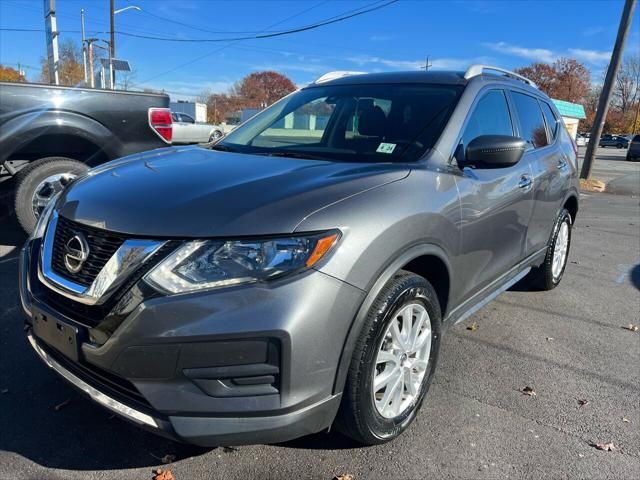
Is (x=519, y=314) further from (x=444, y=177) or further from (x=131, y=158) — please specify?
(x=131, y=158)

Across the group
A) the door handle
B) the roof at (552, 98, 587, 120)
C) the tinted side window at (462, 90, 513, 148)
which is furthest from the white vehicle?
the door handle

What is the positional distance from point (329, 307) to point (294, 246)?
261mm

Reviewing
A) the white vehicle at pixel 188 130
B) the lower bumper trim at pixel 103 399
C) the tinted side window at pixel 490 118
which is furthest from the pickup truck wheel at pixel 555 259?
the white vehicle at pixel 188 130

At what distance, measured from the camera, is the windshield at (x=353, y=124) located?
2.90m

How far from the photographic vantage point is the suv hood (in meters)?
1.92

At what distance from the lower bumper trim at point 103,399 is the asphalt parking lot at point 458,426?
440 mm

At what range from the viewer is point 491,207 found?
3025mm

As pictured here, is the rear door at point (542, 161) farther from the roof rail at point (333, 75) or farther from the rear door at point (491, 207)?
the roof rail at point (333, 75)

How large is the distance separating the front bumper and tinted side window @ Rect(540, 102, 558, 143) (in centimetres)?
335

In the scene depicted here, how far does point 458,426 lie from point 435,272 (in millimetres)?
814

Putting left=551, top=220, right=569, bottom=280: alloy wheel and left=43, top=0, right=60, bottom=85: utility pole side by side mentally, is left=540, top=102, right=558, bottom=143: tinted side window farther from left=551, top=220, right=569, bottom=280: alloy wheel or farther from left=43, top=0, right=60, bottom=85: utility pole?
Result: left=43, top=0, right=60, bottom=85: utility pole

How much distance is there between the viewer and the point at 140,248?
191cm

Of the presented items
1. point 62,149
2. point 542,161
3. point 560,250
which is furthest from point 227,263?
point 62,149

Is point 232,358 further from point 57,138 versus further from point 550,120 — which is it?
point 57,138
